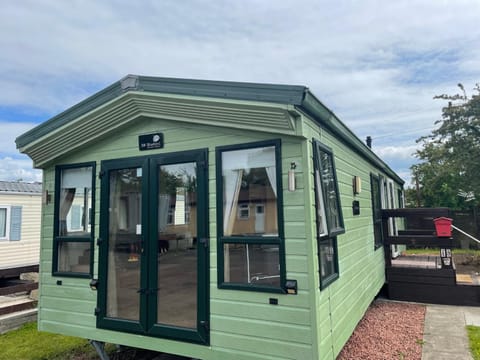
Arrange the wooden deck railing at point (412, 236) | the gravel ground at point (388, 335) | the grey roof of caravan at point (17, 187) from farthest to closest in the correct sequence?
1. the grey roof of caravan at point (17, 187)
2. the wooden deck railing at point (412, 236)
3. the gravel ground at point (388, 335)

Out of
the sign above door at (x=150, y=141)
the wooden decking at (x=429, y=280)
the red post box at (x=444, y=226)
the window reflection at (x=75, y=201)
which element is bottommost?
the wooden decking at (x=429, y=280)

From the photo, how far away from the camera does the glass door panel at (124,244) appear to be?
11.1ft

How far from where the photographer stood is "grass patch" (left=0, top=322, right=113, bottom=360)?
4051 mm

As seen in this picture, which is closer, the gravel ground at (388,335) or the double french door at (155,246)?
the double french door at (155,246)

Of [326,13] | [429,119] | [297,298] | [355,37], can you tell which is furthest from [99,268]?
[429,119]

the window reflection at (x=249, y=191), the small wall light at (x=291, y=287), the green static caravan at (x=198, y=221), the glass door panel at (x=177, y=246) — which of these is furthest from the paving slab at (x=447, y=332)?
the glass door panel at (x=177, y=246)

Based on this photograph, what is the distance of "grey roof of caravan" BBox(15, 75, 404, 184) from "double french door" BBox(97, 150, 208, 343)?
591 mm

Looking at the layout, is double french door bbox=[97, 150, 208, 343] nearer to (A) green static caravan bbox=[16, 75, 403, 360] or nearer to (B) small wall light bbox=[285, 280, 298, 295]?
(A) green static caravan bbox=[16, 75, 403, 360]

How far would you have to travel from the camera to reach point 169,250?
3.23 m

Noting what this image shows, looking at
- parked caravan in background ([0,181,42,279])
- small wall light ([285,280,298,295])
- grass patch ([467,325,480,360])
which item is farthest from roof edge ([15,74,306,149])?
parked caravan in background ([0,181,42,279])

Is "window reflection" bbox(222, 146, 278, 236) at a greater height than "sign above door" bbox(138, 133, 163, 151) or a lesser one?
lesser

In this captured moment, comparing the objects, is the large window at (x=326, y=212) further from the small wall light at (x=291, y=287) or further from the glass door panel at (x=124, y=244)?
the glass door panel at (x=124, y=244)

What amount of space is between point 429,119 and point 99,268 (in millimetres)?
13842

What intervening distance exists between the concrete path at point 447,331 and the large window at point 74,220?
3.79 meters
